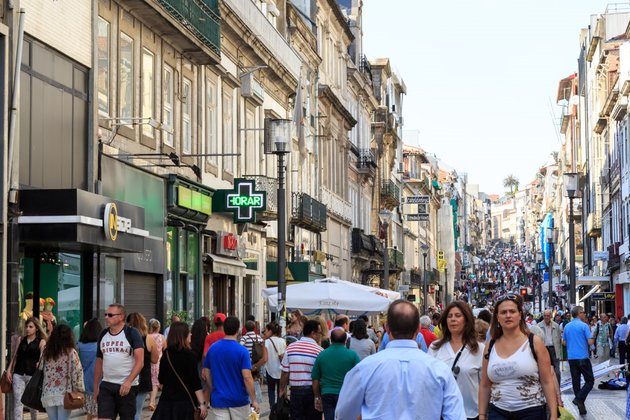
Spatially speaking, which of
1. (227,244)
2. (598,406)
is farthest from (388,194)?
(598,406)

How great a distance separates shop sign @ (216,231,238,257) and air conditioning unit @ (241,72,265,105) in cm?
408

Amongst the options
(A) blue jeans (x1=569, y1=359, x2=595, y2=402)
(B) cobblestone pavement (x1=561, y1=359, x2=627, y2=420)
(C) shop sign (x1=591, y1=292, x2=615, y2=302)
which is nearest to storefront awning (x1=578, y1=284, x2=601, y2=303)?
(C) shop sign (x1=591, y1=292, x2=615, y2=302)

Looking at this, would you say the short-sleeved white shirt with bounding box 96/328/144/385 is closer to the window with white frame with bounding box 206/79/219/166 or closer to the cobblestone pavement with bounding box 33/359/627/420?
the cobblestone pavement with bounding box 33/359/627/420

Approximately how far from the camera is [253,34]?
3488cm

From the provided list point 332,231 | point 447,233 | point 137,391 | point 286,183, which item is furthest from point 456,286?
point 137,391

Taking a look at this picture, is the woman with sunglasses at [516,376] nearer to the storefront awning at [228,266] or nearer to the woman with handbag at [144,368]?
the woman with handbag at [144,368]

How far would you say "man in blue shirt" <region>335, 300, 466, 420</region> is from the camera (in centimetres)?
679

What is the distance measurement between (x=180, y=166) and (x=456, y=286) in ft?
407

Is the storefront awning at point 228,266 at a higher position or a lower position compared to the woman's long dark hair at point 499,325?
higher

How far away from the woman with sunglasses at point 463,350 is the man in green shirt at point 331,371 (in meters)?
2.56

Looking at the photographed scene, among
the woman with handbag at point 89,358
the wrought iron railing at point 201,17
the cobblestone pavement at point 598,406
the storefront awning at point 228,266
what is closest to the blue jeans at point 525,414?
the woman with handbag at point 89,358

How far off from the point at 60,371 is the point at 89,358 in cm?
98

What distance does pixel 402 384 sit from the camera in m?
6.79

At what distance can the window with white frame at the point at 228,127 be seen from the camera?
110 ft
